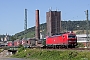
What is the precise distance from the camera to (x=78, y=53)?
1930 inches

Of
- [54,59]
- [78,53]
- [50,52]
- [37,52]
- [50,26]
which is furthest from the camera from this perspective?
[50,26]

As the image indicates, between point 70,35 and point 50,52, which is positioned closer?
point 50,52

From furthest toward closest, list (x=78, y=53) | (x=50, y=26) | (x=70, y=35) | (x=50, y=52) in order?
(x=50, y=26), (x=70, y=35), (x=50, y=52), (x=78, y=53)

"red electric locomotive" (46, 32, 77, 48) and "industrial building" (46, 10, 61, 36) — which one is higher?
"industrial building" (46, 10, 61, 36)

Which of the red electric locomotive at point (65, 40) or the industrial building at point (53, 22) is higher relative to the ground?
the industrial building at point (53, 22)

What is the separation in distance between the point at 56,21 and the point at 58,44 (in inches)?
4186

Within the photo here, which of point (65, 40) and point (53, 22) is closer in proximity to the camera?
point (65, 40)

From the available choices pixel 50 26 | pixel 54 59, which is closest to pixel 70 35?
pixel 54 59

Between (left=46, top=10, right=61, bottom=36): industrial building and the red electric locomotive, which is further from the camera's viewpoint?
(left=46, top=10, right=61, bottom=36): industrial building

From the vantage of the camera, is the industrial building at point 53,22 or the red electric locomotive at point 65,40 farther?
the industrial building at point 53,22

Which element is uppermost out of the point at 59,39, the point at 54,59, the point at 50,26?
the point at 50,26

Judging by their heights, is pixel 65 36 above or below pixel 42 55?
above

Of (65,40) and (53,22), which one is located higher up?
(53,22)

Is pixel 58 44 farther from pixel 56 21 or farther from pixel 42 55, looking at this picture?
pixel 56 21
